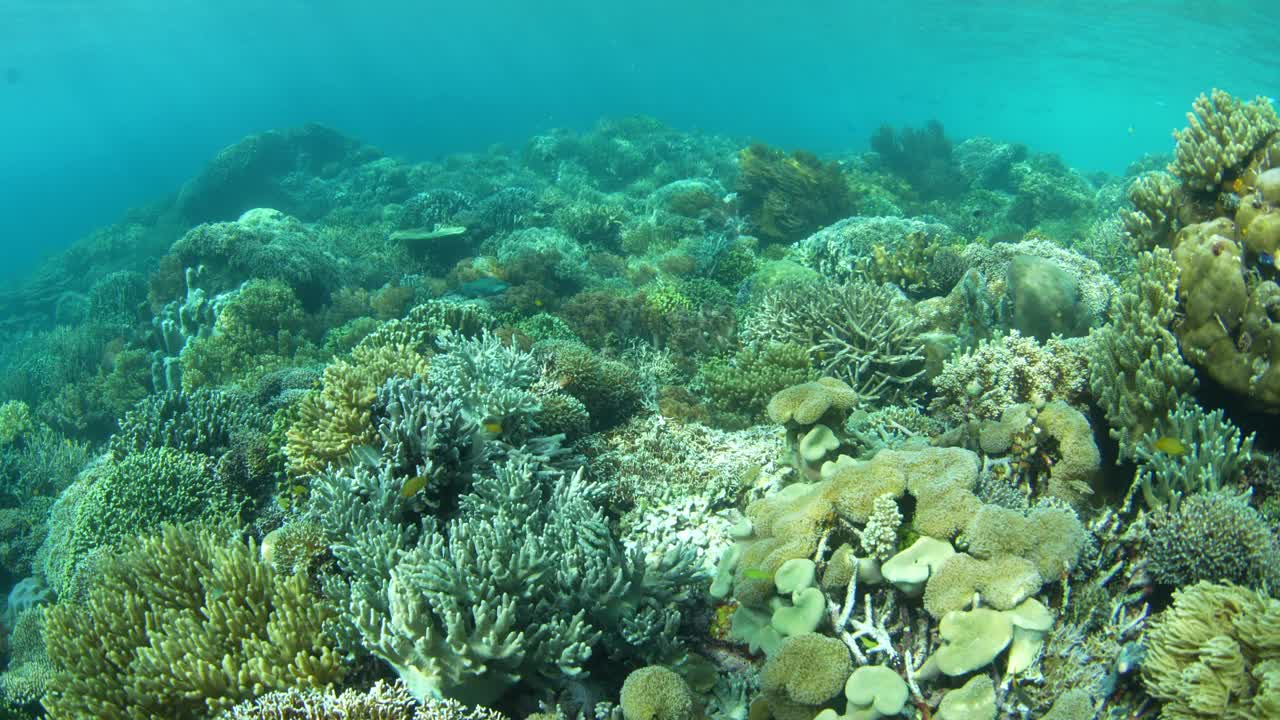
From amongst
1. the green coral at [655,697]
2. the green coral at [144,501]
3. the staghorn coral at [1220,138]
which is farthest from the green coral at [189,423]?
the staghorn coral at [1220,138]

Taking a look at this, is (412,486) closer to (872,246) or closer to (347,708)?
(347,708)

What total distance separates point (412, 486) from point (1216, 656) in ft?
14.7

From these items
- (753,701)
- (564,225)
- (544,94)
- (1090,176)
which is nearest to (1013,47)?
(1090,176)

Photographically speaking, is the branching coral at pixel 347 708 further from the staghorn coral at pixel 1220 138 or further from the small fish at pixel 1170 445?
the staghorn coral at pixel 1220 138

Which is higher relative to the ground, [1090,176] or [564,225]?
[564,225]

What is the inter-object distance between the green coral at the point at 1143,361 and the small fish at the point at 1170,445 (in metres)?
0.33

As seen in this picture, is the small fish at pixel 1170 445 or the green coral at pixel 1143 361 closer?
the small fish at pixel 1170 445

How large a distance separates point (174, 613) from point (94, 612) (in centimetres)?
57

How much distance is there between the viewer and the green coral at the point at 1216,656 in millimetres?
2439

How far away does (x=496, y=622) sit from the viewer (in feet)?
10.4

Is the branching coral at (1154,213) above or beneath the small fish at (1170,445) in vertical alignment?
above

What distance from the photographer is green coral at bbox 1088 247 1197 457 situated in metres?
4.27

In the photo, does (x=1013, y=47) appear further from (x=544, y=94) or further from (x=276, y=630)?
(x=544, y=94)

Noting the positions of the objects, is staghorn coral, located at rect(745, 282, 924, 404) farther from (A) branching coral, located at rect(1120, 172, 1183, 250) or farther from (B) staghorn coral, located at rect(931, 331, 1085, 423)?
(A) branching coral, located at rect(1120, 172, 1183, 250)
